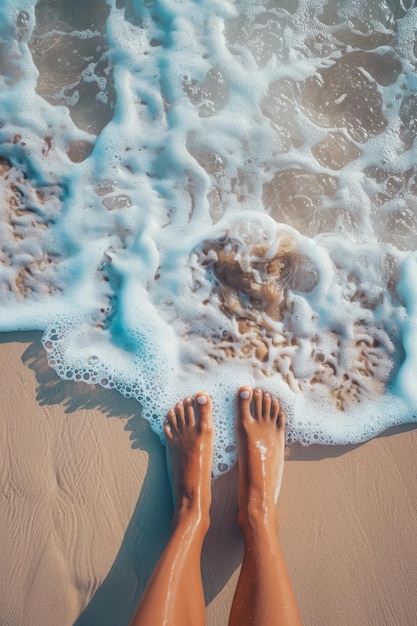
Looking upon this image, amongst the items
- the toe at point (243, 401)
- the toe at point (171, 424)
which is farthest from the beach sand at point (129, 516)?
the toe at point (243, 401)

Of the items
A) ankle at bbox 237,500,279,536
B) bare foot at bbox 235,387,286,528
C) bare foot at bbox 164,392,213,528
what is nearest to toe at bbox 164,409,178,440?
bare foot at bbox 164,392,213,528

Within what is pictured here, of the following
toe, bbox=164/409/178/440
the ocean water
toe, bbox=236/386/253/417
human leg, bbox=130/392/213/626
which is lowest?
human leg, bbox=130/392/213/626

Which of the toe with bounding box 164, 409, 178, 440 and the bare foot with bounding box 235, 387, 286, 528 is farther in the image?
the toe with bounding box 164, 409, 178, 440

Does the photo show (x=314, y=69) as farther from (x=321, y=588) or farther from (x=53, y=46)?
(x=321, y=588)

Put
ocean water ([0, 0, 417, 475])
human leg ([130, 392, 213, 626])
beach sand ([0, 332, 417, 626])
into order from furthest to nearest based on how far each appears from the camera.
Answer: ocean water ([0, 0, 417, 475]), beach sand ([0, 332, 417, 626]), human leg ([130, 392, 213, 626])

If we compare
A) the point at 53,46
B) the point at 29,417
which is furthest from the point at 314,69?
the point at 29,417

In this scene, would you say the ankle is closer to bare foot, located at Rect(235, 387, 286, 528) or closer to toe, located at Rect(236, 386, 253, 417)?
bare foot, located at Rect(235, 387, 286, 528)

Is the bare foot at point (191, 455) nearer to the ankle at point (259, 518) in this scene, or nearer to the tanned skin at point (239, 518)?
the tanned skin at point (239, 518)

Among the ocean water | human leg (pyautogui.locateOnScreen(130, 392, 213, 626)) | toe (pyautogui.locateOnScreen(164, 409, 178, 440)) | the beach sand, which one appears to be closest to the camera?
human leg (pyautogui.locateOnScreen(130, 392, 213, 626))

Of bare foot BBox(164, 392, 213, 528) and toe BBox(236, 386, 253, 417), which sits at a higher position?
toe BBox(236, 386, 253, 417)
